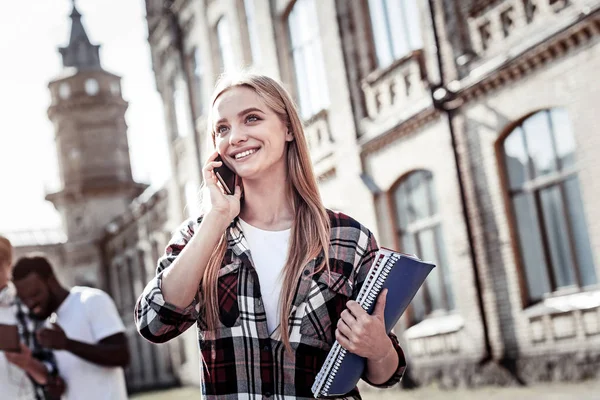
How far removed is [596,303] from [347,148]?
6.40m

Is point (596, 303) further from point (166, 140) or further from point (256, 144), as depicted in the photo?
point (166, 140)

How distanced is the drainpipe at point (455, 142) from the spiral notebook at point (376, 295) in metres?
10.4

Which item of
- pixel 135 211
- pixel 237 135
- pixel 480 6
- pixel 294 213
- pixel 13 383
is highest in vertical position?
pixel 135 211

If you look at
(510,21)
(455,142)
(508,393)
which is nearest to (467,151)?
(455,142)

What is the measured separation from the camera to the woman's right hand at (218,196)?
2.52m

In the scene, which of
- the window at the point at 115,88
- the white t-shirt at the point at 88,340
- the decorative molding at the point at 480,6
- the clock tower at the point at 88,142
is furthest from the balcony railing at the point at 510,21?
the window at the point at 115,88

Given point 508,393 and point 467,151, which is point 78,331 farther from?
point 467,151

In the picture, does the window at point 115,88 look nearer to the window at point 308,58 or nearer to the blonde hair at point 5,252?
the window at point 308,58

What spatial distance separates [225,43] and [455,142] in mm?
10057

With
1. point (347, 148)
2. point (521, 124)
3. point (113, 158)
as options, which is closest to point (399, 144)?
point (347, 148)

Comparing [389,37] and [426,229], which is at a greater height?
Answer: [389,37]

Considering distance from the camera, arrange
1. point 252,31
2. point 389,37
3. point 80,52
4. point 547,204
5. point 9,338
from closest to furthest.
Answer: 1. point 9,338
2. point 547,204
3. point 389,37
4. point 252,31
5. point 80,52

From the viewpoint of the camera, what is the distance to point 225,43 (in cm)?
2144

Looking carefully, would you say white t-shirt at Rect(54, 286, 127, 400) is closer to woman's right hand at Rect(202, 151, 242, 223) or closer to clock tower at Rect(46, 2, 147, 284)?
woman's right hand at Rect(202, 151, 242, 223)
